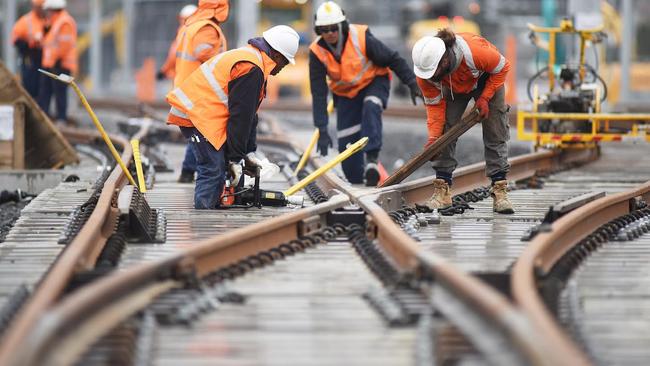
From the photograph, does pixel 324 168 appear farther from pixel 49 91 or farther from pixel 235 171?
pixel 49 91

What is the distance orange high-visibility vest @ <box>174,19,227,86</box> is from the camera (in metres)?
11.6

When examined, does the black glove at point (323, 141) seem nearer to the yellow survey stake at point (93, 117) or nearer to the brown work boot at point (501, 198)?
the yellow survey stake at point (93, 117)

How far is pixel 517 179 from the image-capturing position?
13141mm

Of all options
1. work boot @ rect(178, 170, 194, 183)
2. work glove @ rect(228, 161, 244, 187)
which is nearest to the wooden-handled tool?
work glove @ rect(228, 161, 244, 187)

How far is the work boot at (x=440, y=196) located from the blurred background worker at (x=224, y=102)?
1300 millimetres

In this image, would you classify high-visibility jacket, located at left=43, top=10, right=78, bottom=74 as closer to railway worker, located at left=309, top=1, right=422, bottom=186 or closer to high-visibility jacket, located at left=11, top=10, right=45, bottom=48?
high-visibility jacket, located at left=11, top=10, right=45, bottom=48

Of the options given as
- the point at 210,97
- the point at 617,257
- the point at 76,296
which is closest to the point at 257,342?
the point at 76,296

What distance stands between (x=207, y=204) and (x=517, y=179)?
403 cm

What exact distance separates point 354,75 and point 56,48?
8.82 meters

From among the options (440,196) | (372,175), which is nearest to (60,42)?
(372,175)

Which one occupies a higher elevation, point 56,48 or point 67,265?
point 56,48

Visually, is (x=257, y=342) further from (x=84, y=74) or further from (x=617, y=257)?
(x=84, y=74)

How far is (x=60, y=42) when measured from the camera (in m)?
19.6

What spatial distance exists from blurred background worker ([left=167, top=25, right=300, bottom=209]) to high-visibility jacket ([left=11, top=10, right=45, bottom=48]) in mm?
10314
